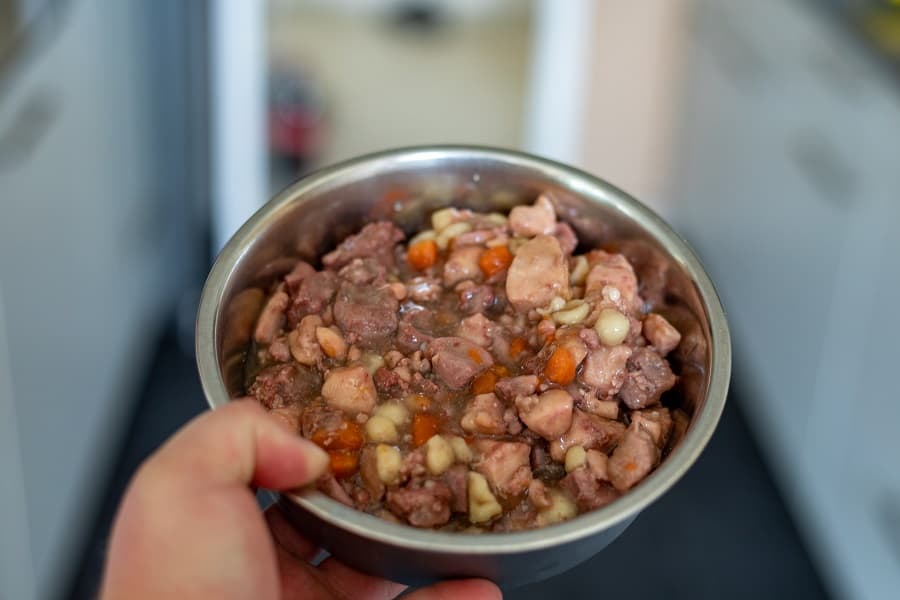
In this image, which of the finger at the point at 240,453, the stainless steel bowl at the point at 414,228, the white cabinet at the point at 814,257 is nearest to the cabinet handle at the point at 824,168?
the white cabinet at the point at 814,257

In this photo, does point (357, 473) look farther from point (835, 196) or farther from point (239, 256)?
point (835, 196)

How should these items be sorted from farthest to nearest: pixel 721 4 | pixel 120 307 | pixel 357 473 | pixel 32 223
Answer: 1. pixel 721 4
2. pixel 120 307
3. pixel 32 223
4. pixel 357 473

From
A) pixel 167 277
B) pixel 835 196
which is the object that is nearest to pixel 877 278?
pixel 835 196

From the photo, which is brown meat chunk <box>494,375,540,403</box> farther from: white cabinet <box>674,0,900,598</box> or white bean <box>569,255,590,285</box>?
white cabinet <box>674,0,900,598</box>

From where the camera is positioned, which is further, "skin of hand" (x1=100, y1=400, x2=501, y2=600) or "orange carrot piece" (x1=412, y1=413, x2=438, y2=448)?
"orange carrot piece" (x1=412, y1=413, x2=438, y2=448)

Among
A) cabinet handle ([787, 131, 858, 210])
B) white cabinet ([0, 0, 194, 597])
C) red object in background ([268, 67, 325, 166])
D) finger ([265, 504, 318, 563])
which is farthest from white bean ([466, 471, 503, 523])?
red object in background ([268, 67, 325, 166])

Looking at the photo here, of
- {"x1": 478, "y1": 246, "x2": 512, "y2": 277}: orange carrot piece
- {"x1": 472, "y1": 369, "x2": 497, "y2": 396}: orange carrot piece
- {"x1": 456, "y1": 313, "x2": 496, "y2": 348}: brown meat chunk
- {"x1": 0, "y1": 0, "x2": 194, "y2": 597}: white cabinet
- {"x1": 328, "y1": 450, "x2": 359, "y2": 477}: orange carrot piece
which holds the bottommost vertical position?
{"x1": 0, "y1": 0, "x2": 194, "y2": 597}: white cabinet

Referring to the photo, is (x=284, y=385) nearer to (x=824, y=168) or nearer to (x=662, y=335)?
(x=662, y=335)
